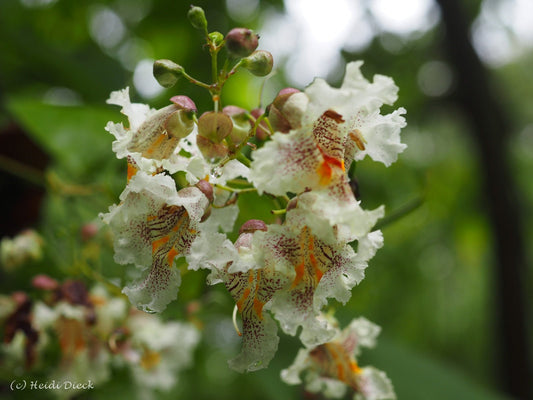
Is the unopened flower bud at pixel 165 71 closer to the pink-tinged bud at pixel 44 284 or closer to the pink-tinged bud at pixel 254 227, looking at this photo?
the pink-tinged bud at pixel 254 227

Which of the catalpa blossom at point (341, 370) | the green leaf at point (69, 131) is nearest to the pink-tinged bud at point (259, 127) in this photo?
the catalpa blossom at point (341, 370)

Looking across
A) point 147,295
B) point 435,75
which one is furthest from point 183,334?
point 435,75

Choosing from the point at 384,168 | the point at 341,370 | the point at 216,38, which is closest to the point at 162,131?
the point at 216,38

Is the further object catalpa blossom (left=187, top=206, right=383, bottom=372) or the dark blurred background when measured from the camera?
the dark blurred background

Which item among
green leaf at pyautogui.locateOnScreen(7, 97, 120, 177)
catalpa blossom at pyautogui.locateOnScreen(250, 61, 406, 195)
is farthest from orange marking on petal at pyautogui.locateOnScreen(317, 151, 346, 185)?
green leaf at pyautogui.locateOnScreen(7, 97, 120, 177)

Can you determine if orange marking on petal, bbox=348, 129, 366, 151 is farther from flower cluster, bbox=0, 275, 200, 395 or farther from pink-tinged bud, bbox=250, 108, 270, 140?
flower cluster, bbox=0, 275, 200, 395

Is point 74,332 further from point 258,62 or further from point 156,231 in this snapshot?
point 258,62

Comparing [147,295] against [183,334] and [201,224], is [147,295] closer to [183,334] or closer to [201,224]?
[201,224]
